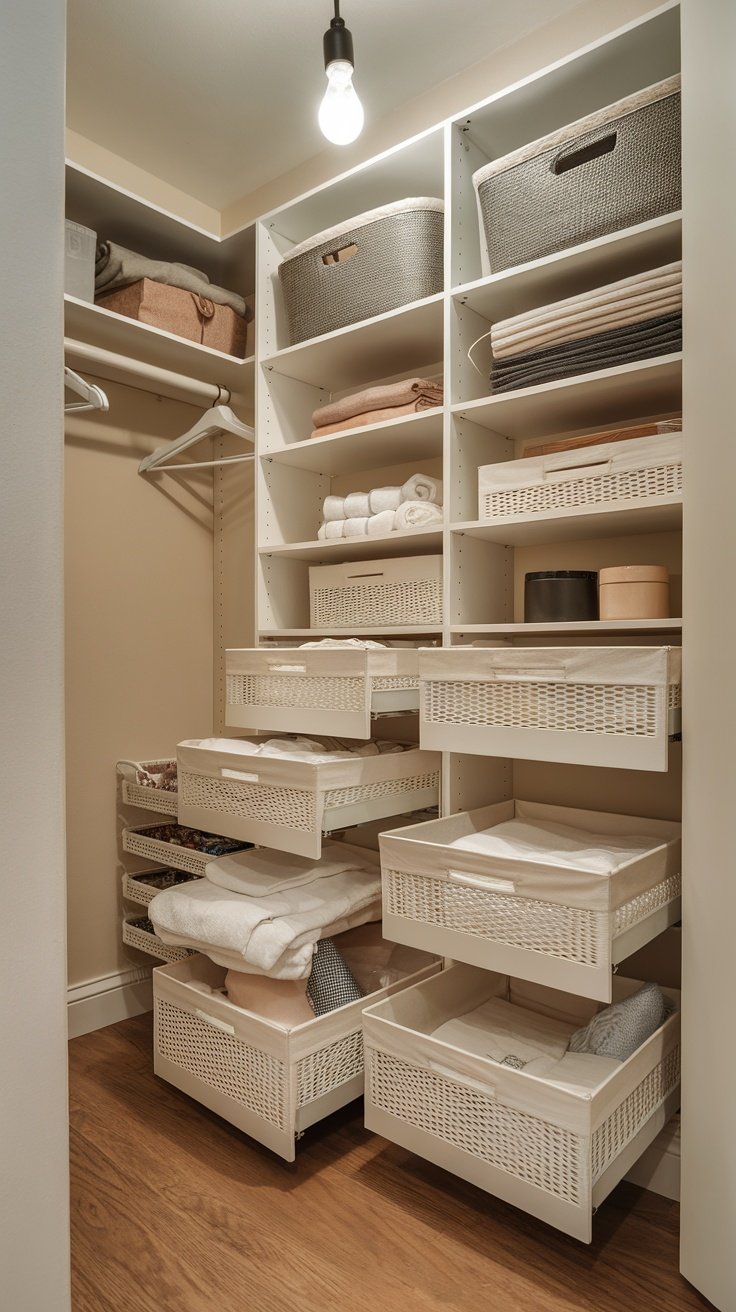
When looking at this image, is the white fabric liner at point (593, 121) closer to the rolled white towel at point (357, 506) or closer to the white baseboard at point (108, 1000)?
the rolled white towel at point (357, 506)

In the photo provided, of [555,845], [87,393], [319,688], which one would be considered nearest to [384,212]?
[87,393]

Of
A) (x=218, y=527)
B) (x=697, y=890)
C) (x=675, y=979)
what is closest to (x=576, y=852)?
(x=697, y=890)

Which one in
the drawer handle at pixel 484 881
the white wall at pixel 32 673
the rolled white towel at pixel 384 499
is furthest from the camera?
the rolled white towel at pixel 384 499

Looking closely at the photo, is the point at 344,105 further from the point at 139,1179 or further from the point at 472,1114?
the point at 139,1179

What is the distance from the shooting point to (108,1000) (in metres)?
2.25

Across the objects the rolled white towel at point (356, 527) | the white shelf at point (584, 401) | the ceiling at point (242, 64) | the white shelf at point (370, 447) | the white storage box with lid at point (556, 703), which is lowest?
the white storage box with lid at point (556, 703)

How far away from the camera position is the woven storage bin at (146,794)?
7.11 ft

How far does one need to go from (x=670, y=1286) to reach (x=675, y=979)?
54cm

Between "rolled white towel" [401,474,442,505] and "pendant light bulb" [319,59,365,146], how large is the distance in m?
0.71

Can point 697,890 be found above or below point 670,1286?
above

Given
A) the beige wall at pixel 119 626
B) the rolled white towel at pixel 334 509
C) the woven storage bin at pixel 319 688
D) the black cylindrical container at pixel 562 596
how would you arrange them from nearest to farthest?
the black cylindrical container at pixel 562 596 → the woven storage bin at pixel 319 688 → the rolled white towel at pixel 334 509 → the beige wall at pixel 119 626

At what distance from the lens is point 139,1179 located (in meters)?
1.55

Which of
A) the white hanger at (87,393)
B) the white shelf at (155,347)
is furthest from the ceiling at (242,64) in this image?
the white hanger at (87,393)

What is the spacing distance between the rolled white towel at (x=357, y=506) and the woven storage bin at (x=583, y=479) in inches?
14.1
